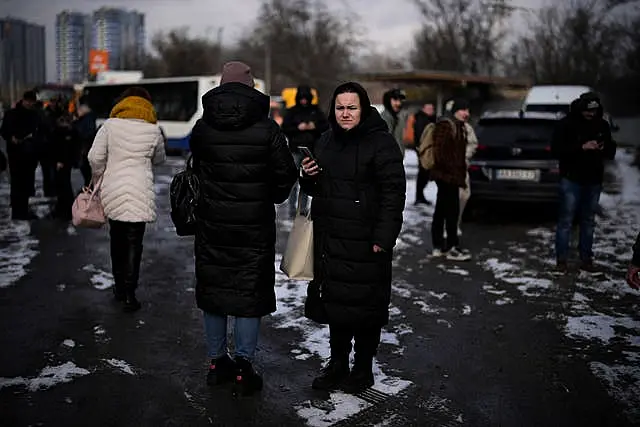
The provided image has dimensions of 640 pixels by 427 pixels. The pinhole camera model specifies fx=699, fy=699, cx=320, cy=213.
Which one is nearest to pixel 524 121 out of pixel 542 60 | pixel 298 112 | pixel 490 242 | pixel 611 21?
pixel 490 242

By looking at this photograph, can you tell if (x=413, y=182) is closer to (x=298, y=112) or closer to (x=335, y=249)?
(x=298, y=112)

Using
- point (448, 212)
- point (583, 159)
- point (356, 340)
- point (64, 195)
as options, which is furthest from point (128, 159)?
point (64, 195)

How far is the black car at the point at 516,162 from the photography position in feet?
34.4

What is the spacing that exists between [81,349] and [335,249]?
2.15m

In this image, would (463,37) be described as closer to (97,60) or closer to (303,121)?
(97,60)

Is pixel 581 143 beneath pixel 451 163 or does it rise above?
above

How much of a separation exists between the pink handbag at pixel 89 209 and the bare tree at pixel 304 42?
5459cm

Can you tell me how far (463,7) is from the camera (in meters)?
50.7

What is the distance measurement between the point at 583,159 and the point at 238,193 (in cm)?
464

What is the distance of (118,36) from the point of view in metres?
79.6

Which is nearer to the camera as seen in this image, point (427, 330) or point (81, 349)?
point (81, 349)

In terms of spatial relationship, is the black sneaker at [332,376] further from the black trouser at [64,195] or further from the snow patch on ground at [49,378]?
the black trouser at [64,195]

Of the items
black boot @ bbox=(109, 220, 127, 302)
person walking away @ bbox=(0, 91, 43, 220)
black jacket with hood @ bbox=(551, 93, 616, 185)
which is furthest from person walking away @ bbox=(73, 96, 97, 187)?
black jacket with hood @ bbox=(551, 93, 616, 185)

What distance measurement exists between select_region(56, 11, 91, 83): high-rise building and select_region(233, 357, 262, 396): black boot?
69210mm
